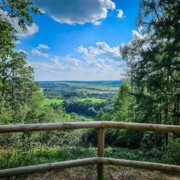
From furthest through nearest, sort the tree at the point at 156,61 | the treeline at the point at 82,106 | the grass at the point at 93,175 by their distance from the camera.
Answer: the treeline at the point at 82,106 → the tree at the point at 156,61 → the grass at the point at 93,175

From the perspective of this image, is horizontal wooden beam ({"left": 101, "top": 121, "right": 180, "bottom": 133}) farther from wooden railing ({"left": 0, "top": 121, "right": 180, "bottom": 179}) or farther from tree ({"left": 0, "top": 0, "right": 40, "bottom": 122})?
tree ({"left": 0, "top": 0, "right": 40, "bottom": 122})

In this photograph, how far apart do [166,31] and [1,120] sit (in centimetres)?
975

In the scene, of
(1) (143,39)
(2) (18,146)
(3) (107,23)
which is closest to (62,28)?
(3) (107,23)

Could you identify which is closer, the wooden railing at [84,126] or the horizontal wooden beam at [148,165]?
the wooden railing at [84,126]

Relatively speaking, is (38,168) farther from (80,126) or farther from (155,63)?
(155,63)

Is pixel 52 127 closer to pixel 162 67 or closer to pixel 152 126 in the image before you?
pixel 152 126

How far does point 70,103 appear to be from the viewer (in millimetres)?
41844

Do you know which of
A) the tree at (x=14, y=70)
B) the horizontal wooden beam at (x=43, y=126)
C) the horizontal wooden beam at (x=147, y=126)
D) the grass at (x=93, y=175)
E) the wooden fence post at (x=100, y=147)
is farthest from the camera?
the tree at (x=14, y=70)

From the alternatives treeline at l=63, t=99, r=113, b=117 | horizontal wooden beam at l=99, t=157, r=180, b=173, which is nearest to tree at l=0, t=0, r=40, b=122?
horizontal wooden beam at l=99, t=157, r=180, b=173

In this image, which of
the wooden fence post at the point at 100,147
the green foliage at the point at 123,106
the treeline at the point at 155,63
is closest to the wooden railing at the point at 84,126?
the wooden fence post at the point at 100,147

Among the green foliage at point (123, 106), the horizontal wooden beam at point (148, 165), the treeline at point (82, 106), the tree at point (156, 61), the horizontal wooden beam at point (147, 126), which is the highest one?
the tree at point (156, 61)

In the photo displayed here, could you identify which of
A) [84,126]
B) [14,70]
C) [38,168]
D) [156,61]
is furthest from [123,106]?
[38,168]

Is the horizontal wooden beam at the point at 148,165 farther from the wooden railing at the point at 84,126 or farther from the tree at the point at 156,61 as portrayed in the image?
the tree at the point at 156,61

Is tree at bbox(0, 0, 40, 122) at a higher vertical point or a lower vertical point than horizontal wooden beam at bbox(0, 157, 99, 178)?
higher
